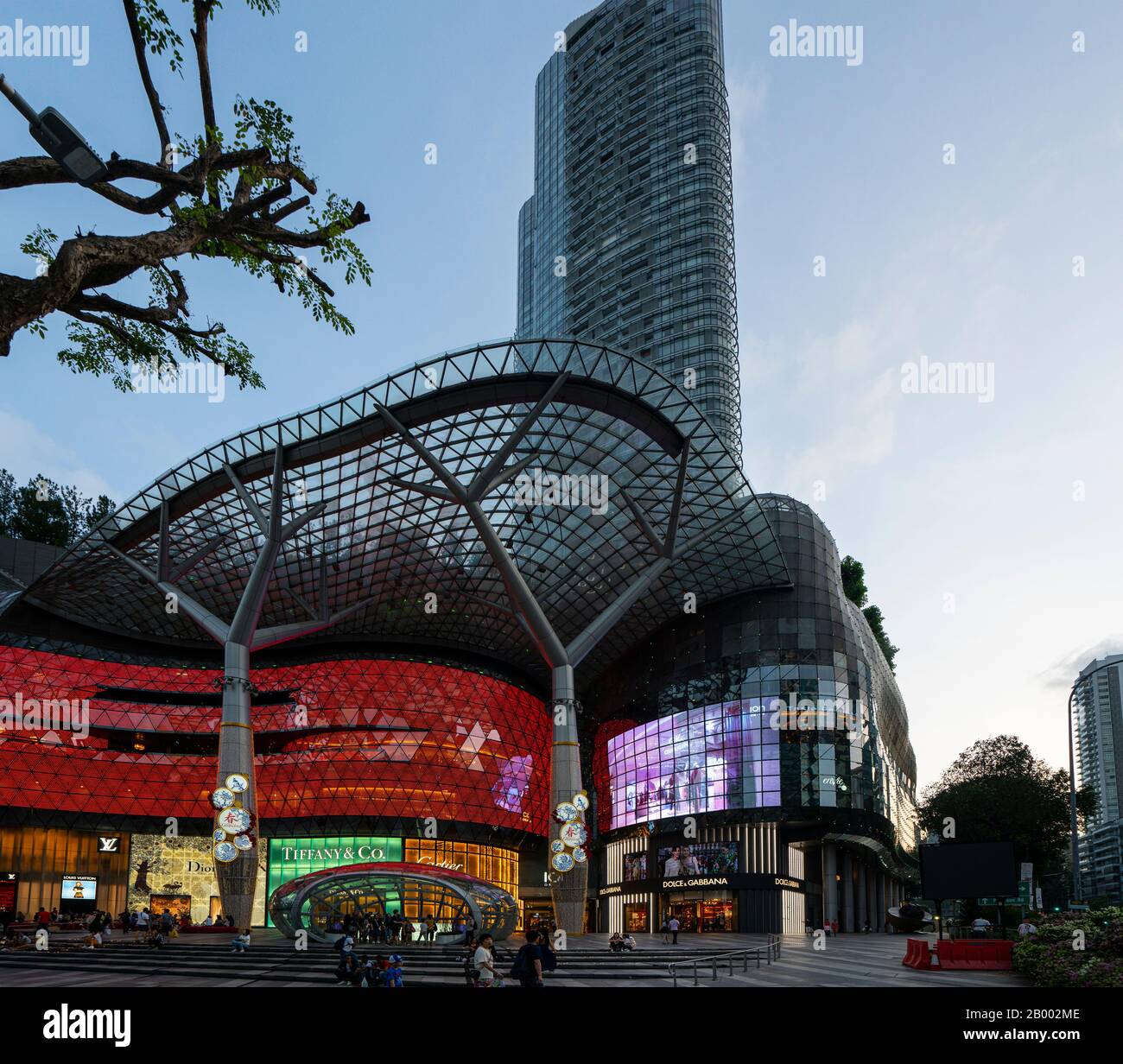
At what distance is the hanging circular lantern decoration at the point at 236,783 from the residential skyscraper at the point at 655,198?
107 metres

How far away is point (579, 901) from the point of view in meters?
46.4

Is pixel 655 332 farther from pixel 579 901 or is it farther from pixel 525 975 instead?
pixel 525 975

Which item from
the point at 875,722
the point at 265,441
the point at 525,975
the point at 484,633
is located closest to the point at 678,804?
the point at 875,722

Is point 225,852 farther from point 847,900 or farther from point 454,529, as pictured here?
point 847,900

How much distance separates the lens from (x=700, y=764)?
69.3m

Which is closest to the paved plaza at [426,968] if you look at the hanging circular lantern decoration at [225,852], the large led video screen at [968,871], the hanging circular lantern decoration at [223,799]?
the large led video screen at [968,871]

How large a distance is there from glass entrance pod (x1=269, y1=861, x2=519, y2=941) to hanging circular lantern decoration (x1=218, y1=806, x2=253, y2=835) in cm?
652

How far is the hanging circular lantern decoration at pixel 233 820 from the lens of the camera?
154 ft

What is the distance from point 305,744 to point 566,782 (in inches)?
1386

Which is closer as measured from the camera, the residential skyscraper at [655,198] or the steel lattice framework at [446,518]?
the steel lattice framework at [446,518]

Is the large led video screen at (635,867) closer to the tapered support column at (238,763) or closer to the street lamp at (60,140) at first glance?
the tapered support column at (238,763)

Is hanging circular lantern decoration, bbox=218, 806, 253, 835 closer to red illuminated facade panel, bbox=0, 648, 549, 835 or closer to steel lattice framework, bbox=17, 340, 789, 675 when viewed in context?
steel lattice framework, bbox=17, 340, 789, 675

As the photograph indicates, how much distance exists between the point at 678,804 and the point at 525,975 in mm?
56351

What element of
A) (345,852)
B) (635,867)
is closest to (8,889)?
(345,852)
